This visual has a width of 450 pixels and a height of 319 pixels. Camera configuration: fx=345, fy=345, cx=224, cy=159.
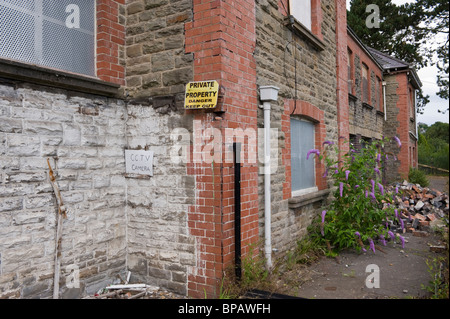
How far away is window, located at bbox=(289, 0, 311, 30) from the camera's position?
6398 millimetres

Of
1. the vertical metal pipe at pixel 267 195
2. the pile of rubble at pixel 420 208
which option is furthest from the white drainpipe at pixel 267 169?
the pile of rubble at pixel 420 208

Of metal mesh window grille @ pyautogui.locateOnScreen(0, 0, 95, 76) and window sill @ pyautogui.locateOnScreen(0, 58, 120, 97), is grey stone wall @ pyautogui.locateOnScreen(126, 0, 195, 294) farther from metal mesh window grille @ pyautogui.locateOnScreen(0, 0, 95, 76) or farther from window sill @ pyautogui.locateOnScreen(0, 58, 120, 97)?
metal mesh window grille @ pyautogui.locateOnScreen(0, 0, 95, 76)

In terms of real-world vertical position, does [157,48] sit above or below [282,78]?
above

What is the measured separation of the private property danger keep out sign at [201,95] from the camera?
413 centimetres

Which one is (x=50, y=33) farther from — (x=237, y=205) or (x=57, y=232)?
(x=237, y=205)

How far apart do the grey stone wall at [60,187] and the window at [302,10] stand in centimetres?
369

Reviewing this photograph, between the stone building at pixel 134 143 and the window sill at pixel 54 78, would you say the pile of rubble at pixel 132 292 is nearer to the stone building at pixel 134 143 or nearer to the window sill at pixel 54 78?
the stone building at pixel 134 143

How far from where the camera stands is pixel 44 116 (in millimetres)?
3957

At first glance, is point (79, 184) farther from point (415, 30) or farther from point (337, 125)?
point (415, 30)

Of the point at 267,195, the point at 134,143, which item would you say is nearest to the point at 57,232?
the point at 134,143

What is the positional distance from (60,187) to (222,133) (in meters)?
2.04

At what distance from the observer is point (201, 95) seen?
4234 mm
